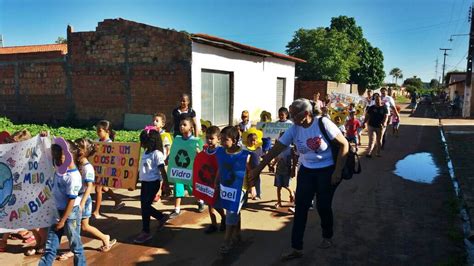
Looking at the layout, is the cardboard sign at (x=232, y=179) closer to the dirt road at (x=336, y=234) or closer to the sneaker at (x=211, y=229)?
the dirt road at (x=336, y=234)

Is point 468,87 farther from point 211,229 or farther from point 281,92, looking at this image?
point 211,229

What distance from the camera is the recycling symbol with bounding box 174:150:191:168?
18.8 feet

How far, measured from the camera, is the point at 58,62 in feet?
49.1

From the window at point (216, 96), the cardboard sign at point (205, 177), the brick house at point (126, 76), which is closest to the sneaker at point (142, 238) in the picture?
the cardboard sign at point (205, 177)

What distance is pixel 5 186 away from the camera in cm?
400

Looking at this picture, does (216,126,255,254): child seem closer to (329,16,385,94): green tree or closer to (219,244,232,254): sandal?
(219,244,232,254): sandal

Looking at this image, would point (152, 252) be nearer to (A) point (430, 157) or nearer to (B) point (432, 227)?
(B) point (432, 227)

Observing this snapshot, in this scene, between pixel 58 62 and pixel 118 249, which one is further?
pixel 58 62

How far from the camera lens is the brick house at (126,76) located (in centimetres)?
1296

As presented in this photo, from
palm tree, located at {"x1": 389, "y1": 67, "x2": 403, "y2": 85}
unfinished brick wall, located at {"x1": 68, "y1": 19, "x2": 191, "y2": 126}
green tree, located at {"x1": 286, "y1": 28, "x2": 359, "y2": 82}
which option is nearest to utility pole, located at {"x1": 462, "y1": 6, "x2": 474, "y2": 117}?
green tree, located at {"x1": 286, "y1": 28, "x2": 359, "y2": 82}

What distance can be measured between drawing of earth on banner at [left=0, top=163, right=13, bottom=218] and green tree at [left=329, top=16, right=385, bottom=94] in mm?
36630

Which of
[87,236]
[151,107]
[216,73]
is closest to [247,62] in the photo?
[216,73]

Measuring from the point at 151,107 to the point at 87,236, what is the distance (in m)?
8.70

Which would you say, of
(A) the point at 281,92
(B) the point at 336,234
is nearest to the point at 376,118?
(B) the point at 336,234
